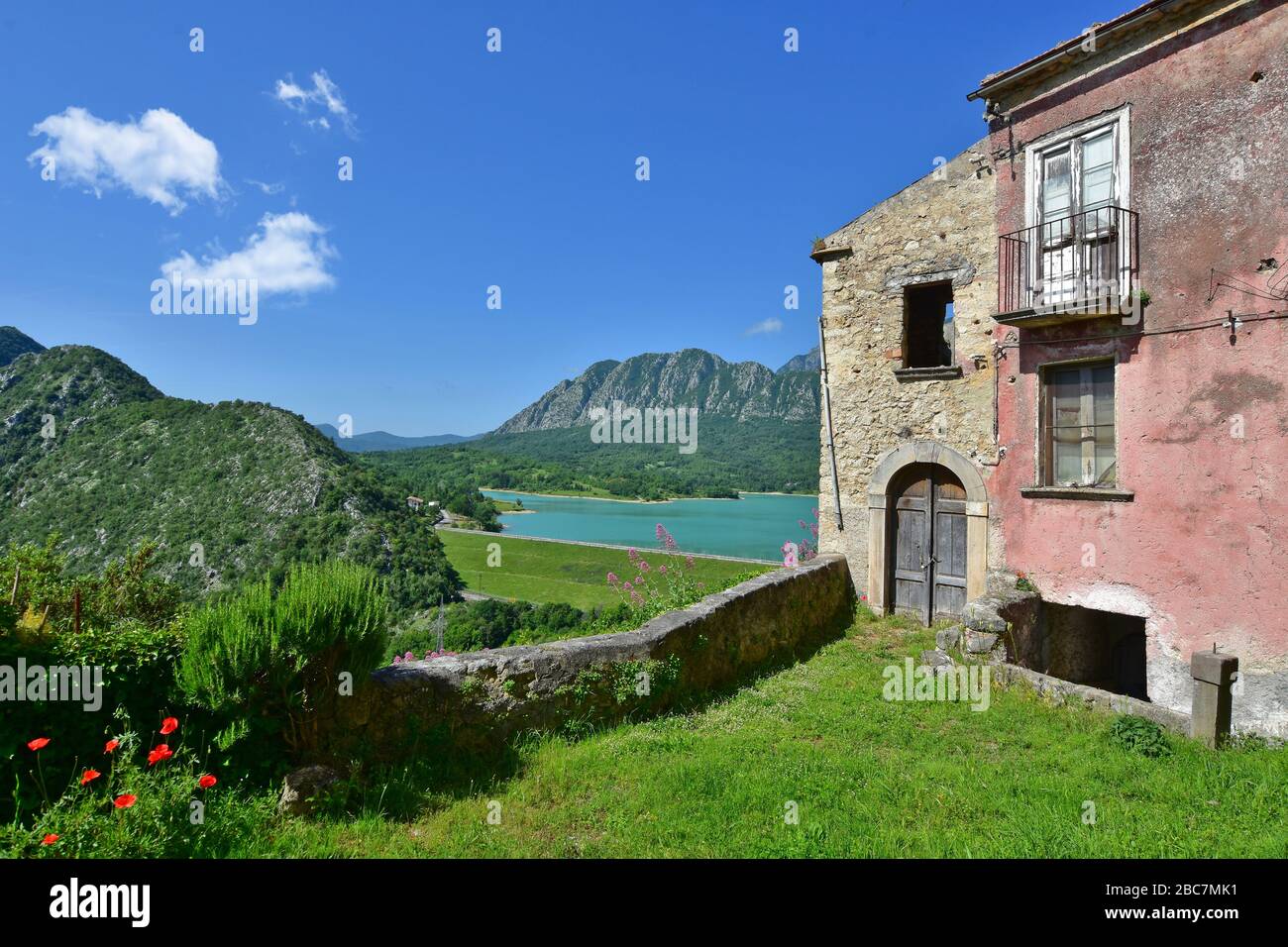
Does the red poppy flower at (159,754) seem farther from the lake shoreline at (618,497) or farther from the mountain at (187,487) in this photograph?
the lake shoreline at (618,497)

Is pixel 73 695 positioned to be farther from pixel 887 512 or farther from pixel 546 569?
pixel 546 569

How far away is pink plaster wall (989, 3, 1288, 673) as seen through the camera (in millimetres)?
6113

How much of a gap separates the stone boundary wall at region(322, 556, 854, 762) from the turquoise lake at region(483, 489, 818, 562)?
59.9m

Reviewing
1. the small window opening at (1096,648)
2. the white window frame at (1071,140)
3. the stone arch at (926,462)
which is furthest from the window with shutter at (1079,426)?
the white window frame at (1071,140)

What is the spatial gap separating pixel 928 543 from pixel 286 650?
8.72 meters

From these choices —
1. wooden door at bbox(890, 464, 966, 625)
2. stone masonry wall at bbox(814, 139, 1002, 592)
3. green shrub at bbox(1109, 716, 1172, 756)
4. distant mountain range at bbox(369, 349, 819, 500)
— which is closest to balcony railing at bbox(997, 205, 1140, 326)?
stone masonry wall at bbox(814, 139, 1002, 592)

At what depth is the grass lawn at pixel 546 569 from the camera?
5484 cm

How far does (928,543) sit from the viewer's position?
9.58 metres

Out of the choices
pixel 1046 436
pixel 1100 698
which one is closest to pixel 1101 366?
pixel 1046 436

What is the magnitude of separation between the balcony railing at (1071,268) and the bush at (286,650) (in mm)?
7983

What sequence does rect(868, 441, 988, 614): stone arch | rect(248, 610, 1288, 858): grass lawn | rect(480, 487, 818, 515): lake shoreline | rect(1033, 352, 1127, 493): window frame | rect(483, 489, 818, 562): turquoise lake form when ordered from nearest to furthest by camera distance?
rect(248, 610, 1288, 858): grass lawn
rect(1033, 352, 1127, 493): window frame
rect(868, 441, 988, 614): stone arch
rect(483, 489, 818, 562): turquoise lake
rect(480, 487, 818, 515): lake shoreline

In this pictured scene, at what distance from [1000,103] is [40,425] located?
7205 centimetres

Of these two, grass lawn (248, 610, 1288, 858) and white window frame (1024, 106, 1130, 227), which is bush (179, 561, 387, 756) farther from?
white window frame (1024, 106, 1130, 227)
